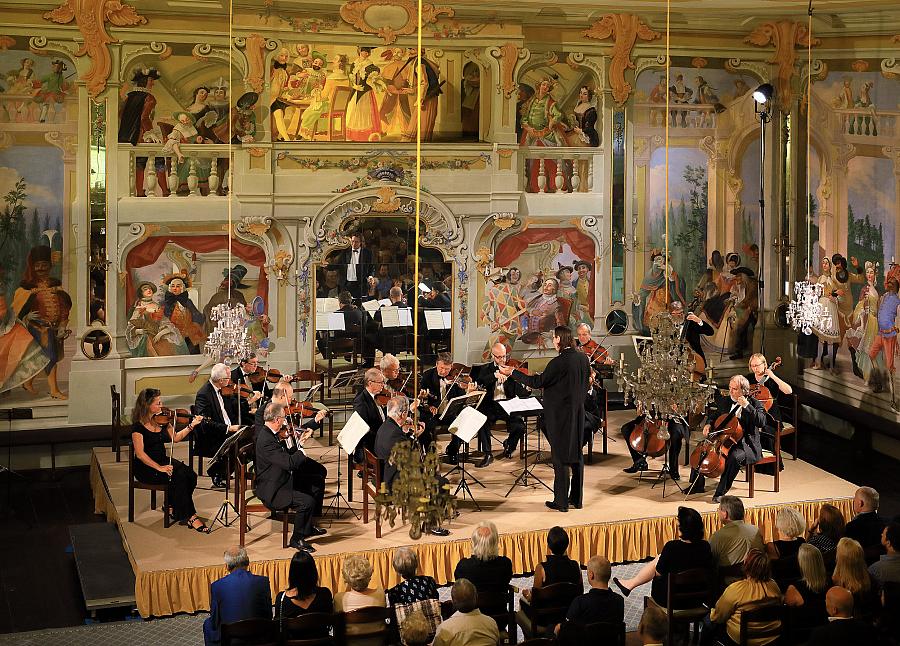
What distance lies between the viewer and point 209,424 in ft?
40.5

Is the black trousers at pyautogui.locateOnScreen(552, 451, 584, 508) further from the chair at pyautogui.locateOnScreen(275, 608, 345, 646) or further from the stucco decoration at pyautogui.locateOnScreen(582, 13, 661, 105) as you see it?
the stucco decoration at pyautogui.locateOnScreen(582, 13, 661, 105)

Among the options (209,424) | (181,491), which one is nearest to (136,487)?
(181,491)

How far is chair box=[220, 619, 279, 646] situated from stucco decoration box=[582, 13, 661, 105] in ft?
33.1

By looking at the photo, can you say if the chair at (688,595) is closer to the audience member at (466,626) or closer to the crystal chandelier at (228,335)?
the audience member at (466,626)

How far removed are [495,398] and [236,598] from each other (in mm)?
5561

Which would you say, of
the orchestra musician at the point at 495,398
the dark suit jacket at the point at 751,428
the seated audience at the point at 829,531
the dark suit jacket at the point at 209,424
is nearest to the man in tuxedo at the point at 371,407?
the dark suit jacket at the point at 209,424

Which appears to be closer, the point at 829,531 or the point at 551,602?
the point at 551,602

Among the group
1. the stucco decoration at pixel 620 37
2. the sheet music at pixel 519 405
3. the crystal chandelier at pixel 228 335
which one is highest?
the stucco decoration at pixel 620 37

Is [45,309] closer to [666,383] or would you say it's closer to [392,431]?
[392,431]

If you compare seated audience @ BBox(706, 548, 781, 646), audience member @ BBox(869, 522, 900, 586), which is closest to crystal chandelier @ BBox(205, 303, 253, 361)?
seated audience @ BBox(706, 548, 781, 646)

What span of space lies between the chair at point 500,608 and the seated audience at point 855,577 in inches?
85.4

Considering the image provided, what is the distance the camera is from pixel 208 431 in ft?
40.6

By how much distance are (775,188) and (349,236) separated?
573 cm

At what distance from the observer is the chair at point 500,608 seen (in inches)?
346
